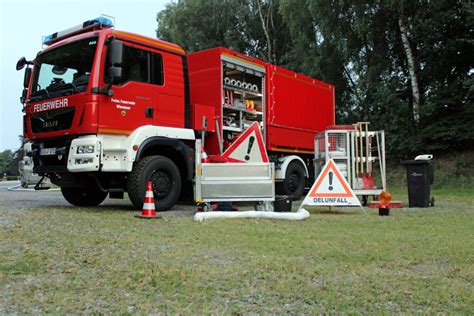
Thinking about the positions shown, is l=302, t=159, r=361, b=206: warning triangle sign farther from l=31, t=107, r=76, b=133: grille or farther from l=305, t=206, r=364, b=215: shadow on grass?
l=31, t=107, r=76, b=133: grille

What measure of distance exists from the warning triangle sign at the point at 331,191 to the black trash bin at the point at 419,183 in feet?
8.29

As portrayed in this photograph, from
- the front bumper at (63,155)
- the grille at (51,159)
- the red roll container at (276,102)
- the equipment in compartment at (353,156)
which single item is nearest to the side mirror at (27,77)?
the front bumper at (63,155)

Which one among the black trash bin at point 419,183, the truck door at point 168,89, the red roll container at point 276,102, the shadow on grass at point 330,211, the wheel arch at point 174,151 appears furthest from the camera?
the black trash bin at point 419,183

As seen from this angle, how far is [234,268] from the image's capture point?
3.79 metres

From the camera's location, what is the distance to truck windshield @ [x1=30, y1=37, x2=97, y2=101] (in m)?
7.89

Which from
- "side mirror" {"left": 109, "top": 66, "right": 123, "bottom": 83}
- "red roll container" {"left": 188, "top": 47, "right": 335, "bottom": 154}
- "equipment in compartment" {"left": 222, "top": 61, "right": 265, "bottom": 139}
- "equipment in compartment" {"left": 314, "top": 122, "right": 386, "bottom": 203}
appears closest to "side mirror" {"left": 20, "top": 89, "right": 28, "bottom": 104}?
"side mirror" {"left": 109, "top": 66, "right": 123, "bottom": 83}

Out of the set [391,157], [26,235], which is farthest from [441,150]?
[26,235]

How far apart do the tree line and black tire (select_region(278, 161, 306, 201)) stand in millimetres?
7888

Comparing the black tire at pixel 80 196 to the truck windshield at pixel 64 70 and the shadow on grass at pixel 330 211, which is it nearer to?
the truck windshield at pixel 64 70

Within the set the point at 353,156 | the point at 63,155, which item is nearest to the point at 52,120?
the point at 63,155

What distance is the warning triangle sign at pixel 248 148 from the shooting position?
912cm

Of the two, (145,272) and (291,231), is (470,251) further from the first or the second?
(145,272)

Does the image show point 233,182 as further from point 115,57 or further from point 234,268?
point 234,268

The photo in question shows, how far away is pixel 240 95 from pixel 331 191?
367cm
